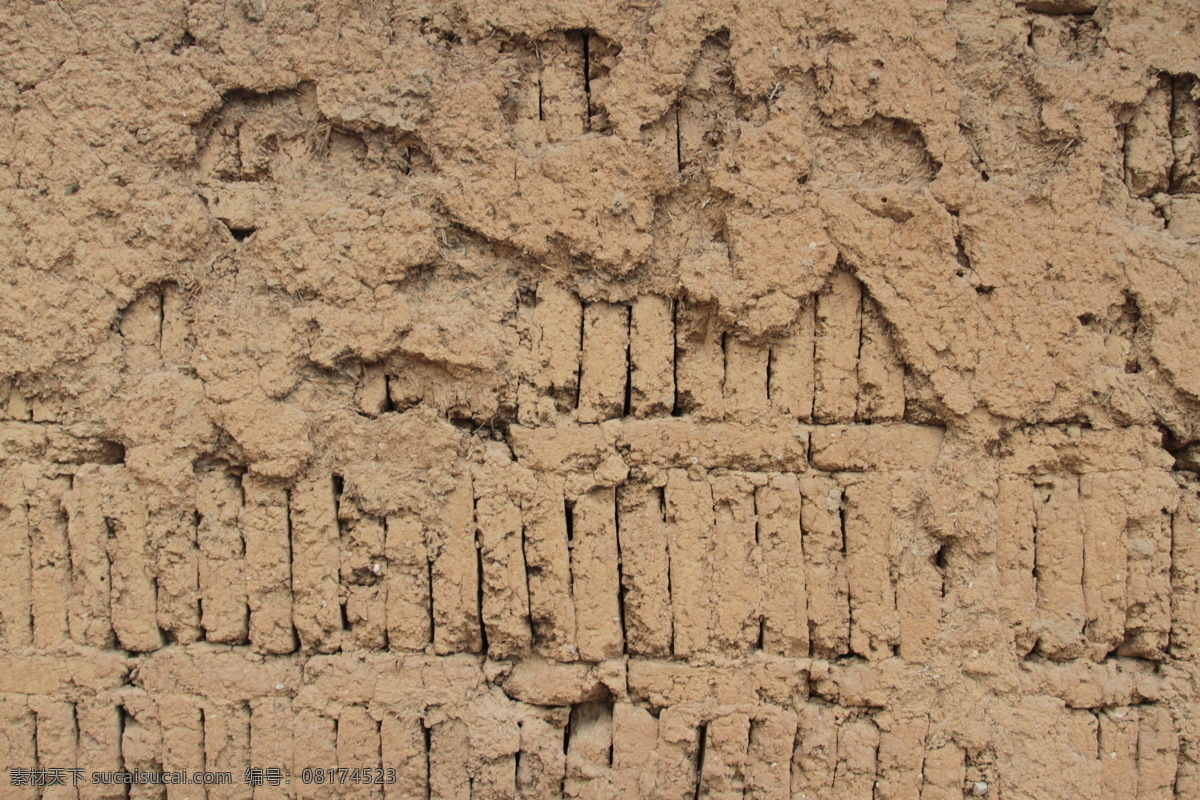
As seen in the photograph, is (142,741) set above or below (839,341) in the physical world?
below

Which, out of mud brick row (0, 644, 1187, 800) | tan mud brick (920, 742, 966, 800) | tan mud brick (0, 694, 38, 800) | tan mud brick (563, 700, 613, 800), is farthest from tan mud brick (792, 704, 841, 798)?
tan mud brick (0, 694, 38, 800)

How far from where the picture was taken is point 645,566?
7.20 ft

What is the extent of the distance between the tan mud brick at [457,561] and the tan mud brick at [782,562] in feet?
2.41

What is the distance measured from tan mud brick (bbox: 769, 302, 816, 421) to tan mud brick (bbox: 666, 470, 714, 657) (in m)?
0.29

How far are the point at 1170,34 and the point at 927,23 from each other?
24.1 inches

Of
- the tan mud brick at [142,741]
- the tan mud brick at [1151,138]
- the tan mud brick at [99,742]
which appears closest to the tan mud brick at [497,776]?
Answer: the tan mud brick at [142,741]

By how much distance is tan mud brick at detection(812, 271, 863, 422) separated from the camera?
2.18m

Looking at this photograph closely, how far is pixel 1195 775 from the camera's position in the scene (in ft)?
7.16

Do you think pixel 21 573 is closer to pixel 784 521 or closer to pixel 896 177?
pixel 784 521

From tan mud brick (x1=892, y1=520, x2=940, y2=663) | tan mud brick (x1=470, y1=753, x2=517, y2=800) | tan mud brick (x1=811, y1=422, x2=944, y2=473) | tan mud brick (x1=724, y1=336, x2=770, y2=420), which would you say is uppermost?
tan mud brick (x1=724, y1=336, x2=770, y2=420)

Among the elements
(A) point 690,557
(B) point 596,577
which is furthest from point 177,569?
(A) point 690,557

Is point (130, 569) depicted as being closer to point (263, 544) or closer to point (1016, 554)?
point (263, 544)

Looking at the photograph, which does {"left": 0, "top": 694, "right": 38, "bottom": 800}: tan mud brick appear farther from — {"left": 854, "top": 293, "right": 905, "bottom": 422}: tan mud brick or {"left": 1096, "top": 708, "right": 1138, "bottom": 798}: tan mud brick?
{"left": 1096, "top": 708, "right": 1138, "bottom": 798}: tan mud brick

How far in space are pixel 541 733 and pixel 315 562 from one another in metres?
0.73
